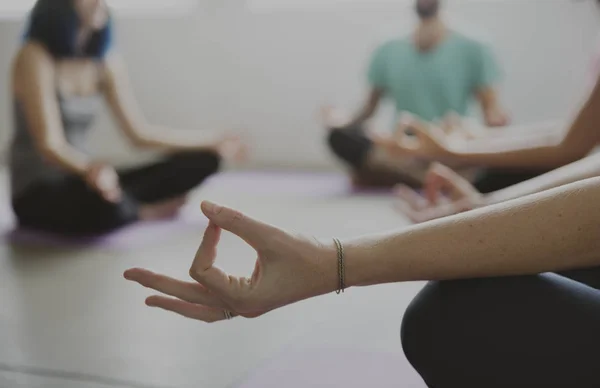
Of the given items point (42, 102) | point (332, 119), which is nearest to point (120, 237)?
point (42, 102)

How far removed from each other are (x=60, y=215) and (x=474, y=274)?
2.17m

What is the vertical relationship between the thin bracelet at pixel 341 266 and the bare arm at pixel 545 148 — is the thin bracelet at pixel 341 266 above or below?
above

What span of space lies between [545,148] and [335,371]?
690 millimetres

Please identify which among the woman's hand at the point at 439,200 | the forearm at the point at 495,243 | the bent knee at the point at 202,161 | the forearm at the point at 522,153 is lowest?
the bent knee at the point at 202,161

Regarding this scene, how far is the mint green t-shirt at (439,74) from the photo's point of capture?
3.61 metres

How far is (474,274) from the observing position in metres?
0.93

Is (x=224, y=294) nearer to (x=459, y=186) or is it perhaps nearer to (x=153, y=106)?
(x=459, y=186)

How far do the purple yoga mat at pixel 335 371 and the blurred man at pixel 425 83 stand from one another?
2.10 metres

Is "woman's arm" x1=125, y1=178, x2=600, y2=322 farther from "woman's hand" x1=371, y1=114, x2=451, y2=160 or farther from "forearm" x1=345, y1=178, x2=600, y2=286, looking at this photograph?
"woman's hand" x1=371, y1=114, x2=451, y2=160

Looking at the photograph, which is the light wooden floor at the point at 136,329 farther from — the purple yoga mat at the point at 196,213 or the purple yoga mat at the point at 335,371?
the purple yoga mat at the point at 196,213

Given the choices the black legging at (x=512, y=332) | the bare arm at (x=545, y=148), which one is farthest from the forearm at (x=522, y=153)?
the black legging at (x=512, y=332)

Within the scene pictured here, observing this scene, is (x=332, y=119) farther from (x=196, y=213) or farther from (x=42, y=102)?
(x=42, y=102)

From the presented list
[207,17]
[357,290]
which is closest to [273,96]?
[207,17]

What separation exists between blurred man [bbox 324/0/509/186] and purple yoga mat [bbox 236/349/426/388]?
2.10 metres
